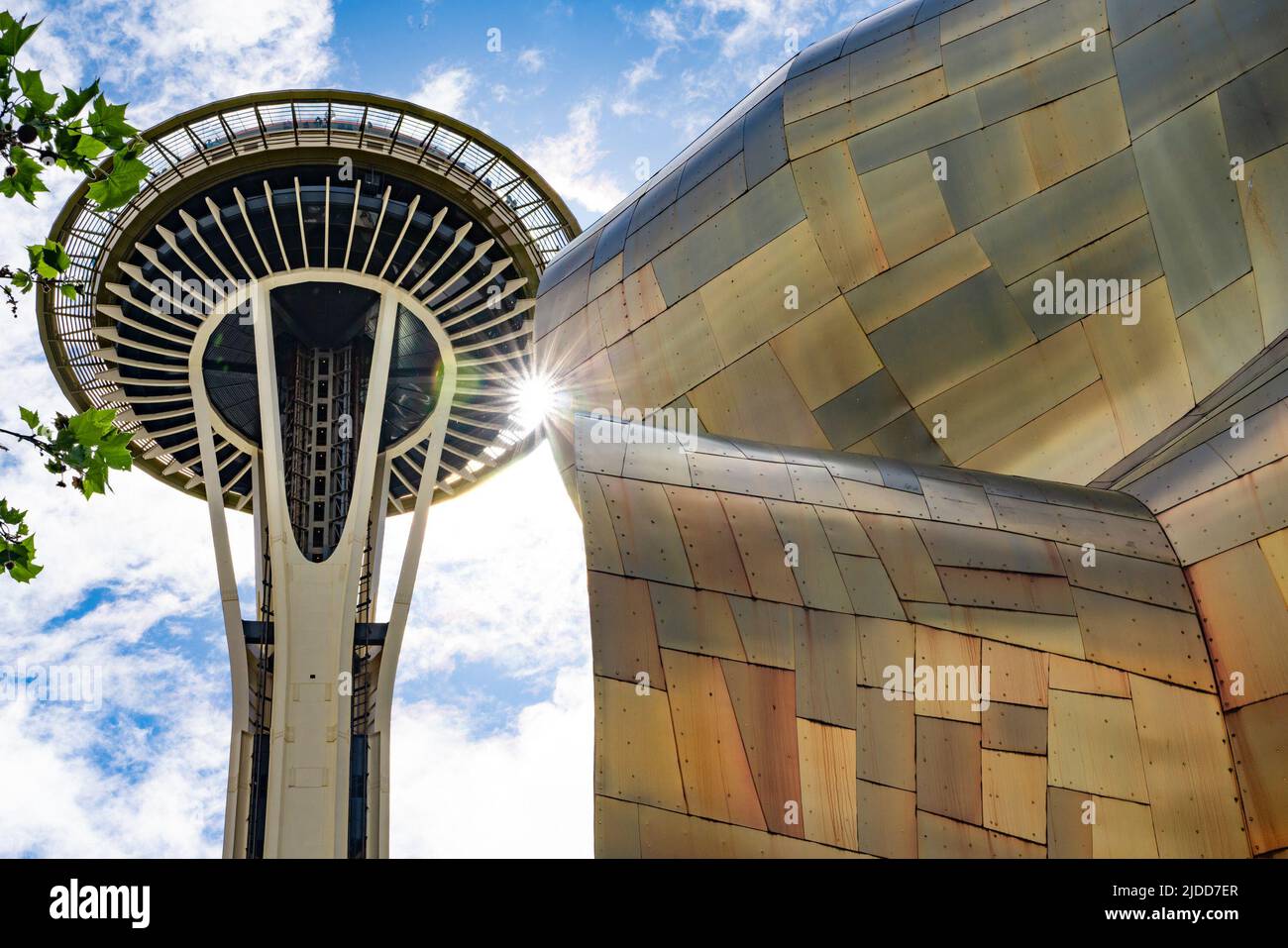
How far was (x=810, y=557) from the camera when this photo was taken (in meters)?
10.9


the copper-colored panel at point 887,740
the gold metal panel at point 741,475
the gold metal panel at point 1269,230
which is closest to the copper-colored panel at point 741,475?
the gold metal panel at point 741,475

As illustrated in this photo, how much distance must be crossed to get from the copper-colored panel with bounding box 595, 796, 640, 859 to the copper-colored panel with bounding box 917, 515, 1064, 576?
3572 mm

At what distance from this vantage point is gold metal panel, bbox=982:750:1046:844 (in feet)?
31.3

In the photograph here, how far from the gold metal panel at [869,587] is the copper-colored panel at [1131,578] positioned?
1626 millimetres

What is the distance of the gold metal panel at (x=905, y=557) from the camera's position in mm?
10625

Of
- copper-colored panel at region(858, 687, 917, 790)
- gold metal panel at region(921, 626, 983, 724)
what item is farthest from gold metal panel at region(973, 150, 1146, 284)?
copper-colored panel at region(858, 687, 917, 790)

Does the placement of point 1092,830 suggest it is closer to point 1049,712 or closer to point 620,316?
point 1049,712

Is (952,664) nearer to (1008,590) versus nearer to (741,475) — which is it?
(1008,590)

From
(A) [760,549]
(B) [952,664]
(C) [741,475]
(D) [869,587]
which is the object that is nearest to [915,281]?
(C) [741,475]

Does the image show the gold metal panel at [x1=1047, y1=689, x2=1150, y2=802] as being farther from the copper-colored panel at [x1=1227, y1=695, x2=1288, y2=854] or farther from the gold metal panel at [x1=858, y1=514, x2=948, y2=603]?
the gold metal panel at [x1=858, y1=514, x2=948, y2=603]

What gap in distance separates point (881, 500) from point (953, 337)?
4011 millimetres

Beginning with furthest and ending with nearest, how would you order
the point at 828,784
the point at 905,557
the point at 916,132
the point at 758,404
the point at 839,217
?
the point at 758,404, the point at 839,217, the point at 916,132, the point at 905,557, the point at 828,784

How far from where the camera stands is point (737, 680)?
10266 millimetres

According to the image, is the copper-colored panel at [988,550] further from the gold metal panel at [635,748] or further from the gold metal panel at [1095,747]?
the gold metal panel at [635,748]
